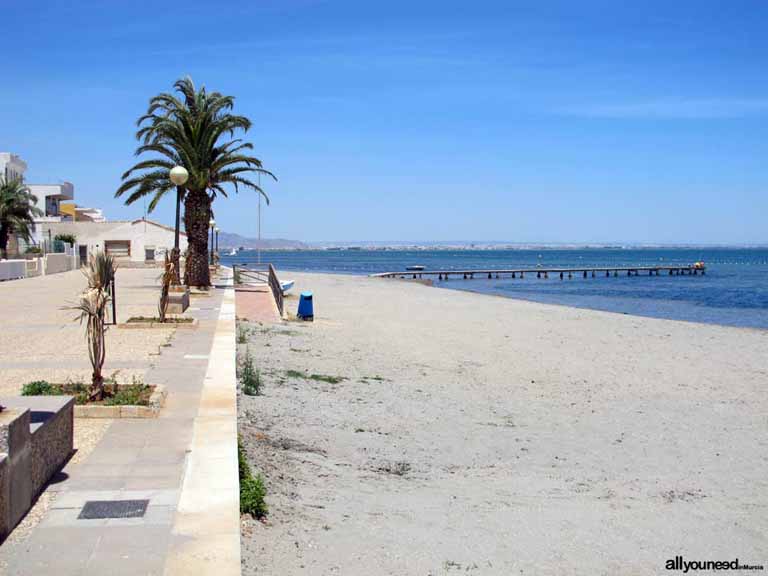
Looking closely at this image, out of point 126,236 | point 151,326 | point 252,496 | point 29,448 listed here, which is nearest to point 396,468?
point 252,496

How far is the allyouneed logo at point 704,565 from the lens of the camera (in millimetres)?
5719

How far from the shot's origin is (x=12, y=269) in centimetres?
3566

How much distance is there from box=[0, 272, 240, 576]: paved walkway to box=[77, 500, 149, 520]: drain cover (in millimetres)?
54

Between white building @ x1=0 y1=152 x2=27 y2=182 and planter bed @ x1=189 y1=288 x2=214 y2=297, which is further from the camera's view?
white building @ x1=0 y1=152 x2=27 y2=182

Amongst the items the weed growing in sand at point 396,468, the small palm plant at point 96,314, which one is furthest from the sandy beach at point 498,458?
the small palm plant at point 96,314

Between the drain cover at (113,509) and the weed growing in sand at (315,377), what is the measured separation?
6.76m

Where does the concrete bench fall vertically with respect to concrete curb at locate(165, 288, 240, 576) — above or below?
above

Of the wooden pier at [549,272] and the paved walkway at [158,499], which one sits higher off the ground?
the paved walkway at [158,499]

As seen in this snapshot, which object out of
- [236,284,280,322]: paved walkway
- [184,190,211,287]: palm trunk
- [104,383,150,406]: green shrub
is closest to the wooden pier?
[236,284,280,322]: paved walkway

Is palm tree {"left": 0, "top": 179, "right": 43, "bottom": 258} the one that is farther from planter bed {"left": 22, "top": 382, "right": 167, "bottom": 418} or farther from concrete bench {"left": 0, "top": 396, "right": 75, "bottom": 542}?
concrete bench {"left": 0, "top": 396, "right": 75, "bottom": 542}

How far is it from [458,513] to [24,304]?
61.0 feet

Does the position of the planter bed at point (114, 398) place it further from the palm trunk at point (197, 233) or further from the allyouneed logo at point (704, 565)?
the palm trunk at point (197, 233)

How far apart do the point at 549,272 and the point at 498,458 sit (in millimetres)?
74117

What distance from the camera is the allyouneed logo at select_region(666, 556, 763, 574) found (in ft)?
18.8
